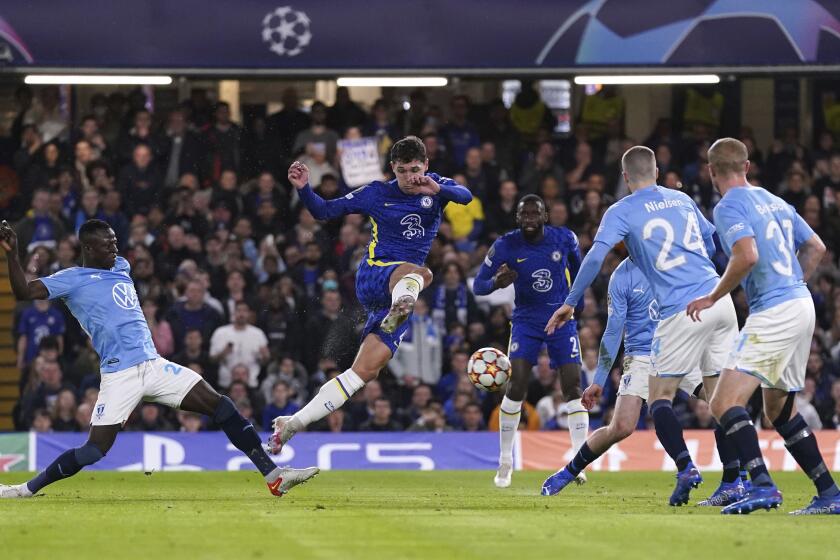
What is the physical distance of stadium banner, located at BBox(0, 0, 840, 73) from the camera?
20703 millimetres

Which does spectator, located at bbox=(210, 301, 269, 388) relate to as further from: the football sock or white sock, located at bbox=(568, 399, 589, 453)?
the football sock

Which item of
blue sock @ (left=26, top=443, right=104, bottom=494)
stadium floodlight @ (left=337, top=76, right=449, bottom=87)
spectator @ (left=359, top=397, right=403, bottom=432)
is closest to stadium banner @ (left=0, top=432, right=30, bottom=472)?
spectator @ (left=359, top=397, right=403, bottom=432)

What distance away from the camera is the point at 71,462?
467 inches

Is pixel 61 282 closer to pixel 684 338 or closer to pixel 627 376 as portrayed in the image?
pixel 627 376

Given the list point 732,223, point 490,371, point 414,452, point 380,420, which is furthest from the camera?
point 380,420

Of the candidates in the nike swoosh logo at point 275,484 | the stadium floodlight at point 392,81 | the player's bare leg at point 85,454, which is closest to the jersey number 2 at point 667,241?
the nike swoosh logo at point 275,484

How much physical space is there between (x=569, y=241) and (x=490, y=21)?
666 centimetres

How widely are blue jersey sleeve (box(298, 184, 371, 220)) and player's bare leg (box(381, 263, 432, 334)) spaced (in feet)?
2.05

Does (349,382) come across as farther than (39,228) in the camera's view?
No

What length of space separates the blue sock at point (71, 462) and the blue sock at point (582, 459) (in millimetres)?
3638

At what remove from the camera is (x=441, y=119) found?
2345 cm

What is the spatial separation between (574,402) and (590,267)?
3930 mm

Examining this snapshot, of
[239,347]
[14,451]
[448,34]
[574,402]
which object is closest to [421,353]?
[239,347]

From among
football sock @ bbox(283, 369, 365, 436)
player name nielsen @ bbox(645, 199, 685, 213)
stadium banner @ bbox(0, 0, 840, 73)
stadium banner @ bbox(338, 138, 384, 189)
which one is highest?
stadium banner @ bbox(0, 0, 840, 73)
